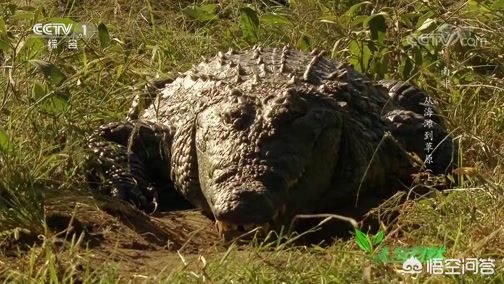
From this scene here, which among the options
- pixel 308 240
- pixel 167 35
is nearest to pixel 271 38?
pixel 167 35

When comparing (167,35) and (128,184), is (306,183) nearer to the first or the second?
(128,184)

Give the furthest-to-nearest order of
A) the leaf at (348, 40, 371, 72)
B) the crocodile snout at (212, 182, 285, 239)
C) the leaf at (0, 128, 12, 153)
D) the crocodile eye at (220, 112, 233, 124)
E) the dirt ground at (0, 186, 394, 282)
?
1. the leaf at (348, 40, 371, 72)
2. the crocodile eye at (220, 112, 233, 124)
3. the leaf at (0, 128, 12, 153)
4. the crocodile snout at (212, 182, 285, 239)
5. the dirt ground at (0, 186, 394, 282)

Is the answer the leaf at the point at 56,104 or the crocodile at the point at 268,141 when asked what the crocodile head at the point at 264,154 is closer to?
the crocodile at the point at 268,141

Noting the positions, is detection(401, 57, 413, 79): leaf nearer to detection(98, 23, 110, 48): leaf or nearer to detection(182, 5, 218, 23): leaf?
detection(182, 5, 218, 23): leaf

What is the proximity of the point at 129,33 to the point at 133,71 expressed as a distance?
40.9 inches

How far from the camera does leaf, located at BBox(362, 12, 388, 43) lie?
6.62 m

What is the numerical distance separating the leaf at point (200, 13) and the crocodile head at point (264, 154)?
195 cm

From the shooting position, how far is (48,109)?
564cm

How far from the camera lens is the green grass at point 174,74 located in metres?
4.05

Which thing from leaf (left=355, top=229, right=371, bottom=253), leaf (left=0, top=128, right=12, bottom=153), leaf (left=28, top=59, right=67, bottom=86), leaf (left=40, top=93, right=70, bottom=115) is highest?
leaf (left=28, top=59, right=67, bottom=86)

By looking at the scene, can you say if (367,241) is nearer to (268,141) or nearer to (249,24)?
(268,141)

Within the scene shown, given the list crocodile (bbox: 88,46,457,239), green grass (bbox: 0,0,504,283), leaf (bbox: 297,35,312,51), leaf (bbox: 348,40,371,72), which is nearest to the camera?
green grass (bbox: 0,0,504,283)

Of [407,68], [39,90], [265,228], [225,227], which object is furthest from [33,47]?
[407,68]

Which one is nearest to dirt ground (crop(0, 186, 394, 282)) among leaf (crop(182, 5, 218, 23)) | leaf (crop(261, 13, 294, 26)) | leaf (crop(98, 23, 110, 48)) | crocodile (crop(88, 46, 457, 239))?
crocodile (crop(88, 46, 457, 239))
